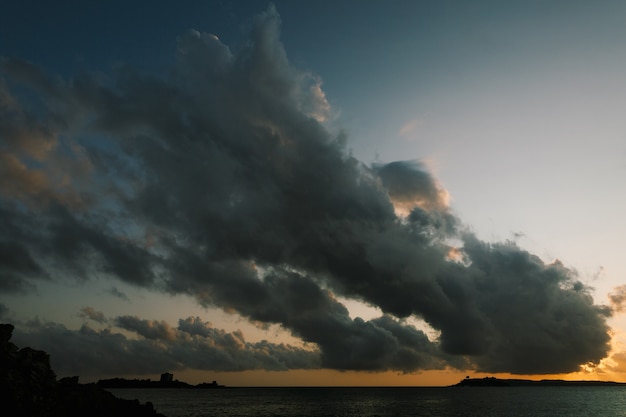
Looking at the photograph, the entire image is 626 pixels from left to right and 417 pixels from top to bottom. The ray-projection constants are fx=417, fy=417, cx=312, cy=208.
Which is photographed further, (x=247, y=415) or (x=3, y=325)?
(x=247, y=415)

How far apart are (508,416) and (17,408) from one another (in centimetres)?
13030

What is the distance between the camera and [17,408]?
1786 inches

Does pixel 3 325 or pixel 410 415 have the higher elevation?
pixel 3 325

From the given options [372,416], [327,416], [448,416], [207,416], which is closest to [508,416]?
[448,416]

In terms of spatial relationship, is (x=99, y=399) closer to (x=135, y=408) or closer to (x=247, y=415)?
(x=135, y=408)

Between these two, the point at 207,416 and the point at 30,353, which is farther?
the point at 207,416

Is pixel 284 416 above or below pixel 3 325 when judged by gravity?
below

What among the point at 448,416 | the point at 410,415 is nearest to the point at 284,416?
the point at 410,415

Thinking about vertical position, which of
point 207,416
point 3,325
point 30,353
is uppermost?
point 3,325

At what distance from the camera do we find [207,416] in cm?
13138

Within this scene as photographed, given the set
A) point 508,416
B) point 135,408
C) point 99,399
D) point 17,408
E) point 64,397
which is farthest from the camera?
point 508,416

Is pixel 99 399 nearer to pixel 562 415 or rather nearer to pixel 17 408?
pixel 17 408

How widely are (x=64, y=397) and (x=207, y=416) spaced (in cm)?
7546

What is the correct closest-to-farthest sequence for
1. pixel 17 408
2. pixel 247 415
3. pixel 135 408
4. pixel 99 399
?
pixel 17 408 < pixel 99 399 < pixel 135 408 < pixel 247 415
